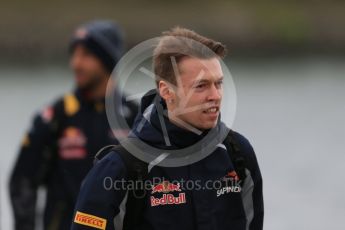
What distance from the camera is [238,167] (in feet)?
16.8

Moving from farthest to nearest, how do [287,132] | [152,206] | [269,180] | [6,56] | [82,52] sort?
[6,56] → [287,132] → [269,180] → [82,52] → [152,206]

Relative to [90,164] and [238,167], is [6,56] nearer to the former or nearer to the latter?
[90,164]

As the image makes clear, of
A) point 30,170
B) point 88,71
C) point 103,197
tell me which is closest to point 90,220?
point 103,197

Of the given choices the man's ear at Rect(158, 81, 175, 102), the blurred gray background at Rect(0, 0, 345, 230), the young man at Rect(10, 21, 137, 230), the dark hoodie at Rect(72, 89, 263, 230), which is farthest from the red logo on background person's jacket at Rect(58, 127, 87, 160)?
the blurred gray background at Rect(0, 0, 345, 230)

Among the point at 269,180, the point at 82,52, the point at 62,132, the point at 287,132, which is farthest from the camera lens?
the point at 287,132

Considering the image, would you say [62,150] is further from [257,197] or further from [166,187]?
[166,187]

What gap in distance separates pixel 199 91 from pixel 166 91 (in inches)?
6.1

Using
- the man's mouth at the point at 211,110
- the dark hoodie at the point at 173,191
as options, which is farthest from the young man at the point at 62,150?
the man's mouth at the point at 211,110

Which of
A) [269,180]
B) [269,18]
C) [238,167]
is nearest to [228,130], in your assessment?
[238,167]

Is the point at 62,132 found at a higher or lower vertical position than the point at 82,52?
lower

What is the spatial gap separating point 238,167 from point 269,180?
34.6 feet

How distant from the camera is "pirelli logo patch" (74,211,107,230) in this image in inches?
194

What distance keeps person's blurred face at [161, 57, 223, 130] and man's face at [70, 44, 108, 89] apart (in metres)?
2.86

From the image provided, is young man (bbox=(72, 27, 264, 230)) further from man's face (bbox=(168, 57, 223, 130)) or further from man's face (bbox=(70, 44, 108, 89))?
man's face (bbox=(70, 44, 108, 89))
